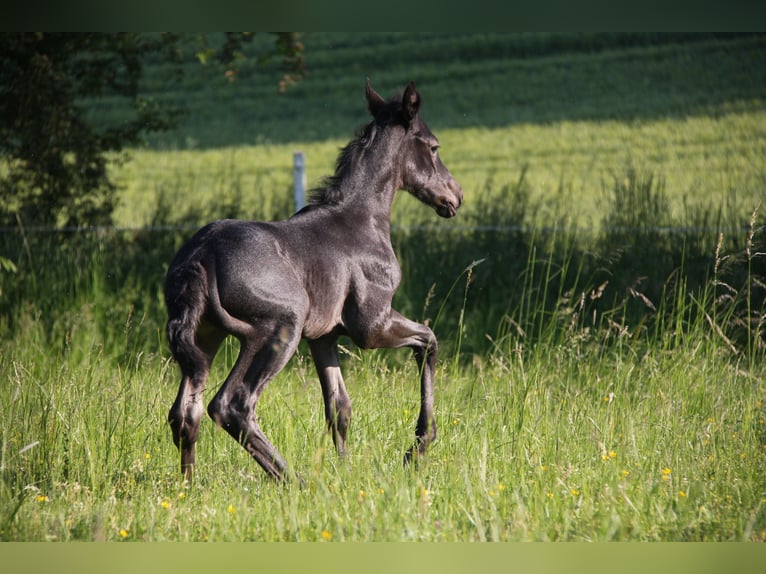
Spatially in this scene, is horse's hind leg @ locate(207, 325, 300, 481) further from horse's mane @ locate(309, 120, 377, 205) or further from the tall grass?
horse's mane @ locate(309, 120, 377, 205)

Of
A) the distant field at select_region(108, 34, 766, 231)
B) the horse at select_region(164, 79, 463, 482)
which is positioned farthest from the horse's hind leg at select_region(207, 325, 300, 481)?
the distant field at select_region(108, 34, 766, 231)

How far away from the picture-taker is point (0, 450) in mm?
4535

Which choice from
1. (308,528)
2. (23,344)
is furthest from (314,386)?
(23,344)

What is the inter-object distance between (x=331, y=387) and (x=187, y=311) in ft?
3.22

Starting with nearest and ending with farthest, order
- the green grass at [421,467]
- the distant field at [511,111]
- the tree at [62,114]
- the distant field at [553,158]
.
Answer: the green grass at [421,467] → the tree at [62,114] → the distant field at [553,158] → the distant field at [511,111]

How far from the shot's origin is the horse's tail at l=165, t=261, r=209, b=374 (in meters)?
4.09

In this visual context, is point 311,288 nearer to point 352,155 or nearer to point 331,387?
point 331,387

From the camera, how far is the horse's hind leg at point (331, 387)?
473 centimetres

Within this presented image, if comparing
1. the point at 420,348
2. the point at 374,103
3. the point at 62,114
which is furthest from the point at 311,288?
the point at 62,114

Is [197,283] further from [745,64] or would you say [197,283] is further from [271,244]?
[745,64]

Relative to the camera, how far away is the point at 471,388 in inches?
206

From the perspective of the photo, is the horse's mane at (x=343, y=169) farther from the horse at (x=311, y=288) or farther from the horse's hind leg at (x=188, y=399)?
the horse's hind leg at (x=188, y=399)

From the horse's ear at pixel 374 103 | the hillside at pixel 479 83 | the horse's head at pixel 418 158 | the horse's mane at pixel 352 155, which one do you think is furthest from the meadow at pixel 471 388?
the hillside at pixel 479 83

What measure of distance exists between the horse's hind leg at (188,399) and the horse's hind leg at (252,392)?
4.2 inches
